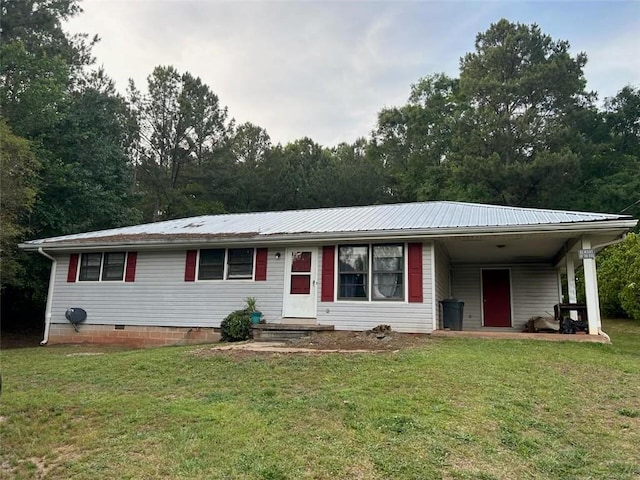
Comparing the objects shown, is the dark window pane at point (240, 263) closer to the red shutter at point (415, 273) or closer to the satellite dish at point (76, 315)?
the red shutter at point (415, 273)

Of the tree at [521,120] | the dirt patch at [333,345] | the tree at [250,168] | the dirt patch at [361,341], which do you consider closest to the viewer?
the dirt patch at [333,345]

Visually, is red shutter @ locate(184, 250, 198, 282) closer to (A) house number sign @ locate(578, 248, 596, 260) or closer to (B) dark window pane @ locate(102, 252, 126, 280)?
(B) dark window pane @ locate(102, 252, 126, 280)

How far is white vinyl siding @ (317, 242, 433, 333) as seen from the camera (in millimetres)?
9328

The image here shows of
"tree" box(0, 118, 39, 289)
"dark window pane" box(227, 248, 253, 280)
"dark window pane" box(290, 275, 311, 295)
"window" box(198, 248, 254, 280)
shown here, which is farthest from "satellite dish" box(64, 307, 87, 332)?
"dark window pane" box(290, 275, 311, 295)

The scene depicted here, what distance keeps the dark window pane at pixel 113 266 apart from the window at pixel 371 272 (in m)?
5.98

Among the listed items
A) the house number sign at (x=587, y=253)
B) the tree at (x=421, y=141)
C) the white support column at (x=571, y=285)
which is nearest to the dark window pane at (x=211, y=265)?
the house number sign at (x=587, y=253)

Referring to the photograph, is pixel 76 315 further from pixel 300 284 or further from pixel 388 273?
pixel 388 273

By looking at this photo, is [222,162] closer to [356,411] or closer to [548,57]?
[548,57]

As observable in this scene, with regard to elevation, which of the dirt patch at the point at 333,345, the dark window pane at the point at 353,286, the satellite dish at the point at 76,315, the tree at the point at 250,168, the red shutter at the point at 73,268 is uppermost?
the tree at the point at 250,168

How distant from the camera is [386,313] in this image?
31.5 ft

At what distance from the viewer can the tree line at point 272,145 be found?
1717cm

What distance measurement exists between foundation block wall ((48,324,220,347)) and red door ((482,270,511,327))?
8007 millimetres

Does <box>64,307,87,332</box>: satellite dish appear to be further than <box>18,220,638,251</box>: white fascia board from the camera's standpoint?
Yes

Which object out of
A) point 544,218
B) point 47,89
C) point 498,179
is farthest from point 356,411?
point 498,179
